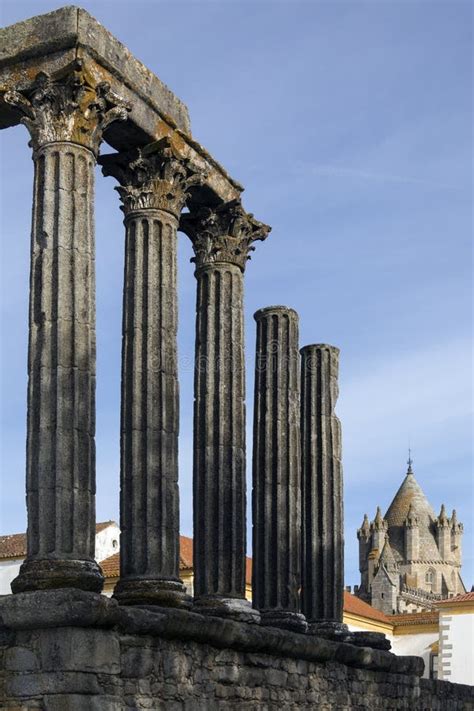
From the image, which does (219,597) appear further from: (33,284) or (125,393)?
(33,284)

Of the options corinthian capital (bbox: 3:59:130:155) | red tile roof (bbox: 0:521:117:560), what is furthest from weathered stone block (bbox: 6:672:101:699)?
red tile roof (bbox: 0:521:117:560)

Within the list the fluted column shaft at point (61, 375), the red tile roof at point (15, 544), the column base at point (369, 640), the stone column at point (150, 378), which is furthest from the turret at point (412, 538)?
the fluted column shaft at point (61, 375)

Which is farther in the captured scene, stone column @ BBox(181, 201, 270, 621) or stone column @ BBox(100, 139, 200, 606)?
stone column @ BBox(181, 201, 270, 621)

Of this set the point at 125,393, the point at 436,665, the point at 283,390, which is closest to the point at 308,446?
the point at 283,390

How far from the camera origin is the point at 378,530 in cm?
10506

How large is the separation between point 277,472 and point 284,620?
6.84ft

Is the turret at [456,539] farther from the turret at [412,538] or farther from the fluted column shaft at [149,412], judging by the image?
the fluted column shaft at [149,412]

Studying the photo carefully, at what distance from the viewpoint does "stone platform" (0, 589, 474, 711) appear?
12.6 metres

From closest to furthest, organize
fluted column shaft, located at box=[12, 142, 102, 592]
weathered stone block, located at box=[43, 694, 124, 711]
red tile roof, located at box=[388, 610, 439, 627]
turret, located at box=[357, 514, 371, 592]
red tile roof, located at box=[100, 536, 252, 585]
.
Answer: weathered stone block, located at box=[43, 694, 124, 711] → fluted column shaft, located at box=[12, 142, 102, 592] → red tile roof, located at box=[100, 536, 252, 585] → red tile roof, located at box=[388, 610, 439, 627] → turret, located at box=[357, 514, 371, 592]

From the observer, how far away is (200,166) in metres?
17.7

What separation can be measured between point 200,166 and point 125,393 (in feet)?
10.8

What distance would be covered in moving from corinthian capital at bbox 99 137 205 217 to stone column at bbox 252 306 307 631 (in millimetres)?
4192

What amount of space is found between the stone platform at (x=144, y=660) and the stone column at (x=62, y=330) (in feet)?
2.34

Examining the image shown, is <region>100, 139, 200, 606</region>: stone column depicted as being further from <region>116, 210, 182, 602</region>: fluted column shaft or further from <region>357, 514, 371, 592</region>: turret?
<region>357, 514, 371, 592</region>: turret
